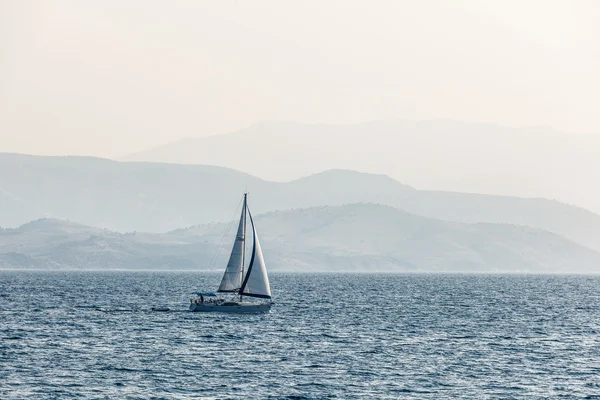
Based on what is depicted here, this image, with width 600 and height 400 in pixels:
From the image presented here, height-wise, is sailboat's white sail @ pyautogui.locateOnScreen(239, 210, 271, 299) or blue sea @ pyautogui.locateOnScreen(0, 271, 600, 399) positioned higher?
sailboat's white sail @ pyautogui.locateOnScreen(239, 210, 271, 299)

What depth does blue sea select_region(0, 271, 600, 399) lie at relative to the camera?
7169 centimetres

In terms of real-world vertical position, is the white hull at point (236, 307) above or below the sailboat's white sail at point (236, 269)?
below

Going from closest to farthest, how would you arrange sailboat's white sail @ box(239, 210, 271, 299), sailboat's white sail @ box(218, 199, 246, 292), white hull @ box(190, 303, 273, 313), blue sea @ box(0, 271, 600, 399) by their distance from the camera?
blue sea @ box(0, 271, 600, 399) < sailboat's white sail @ box(239, 210, 271, 299) < sailboat's white sail @ box(218, 199, 246, 292) < white hull @ box(190, 303, 273, 313)

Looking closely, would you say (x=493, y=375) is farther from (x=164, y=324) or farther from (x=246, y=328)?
(x=164, y=324)

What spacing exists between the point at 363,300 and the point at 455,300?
17543mm

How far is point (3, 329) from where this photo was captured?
360 feet

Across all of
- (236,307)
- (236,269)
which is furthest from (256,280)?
(236,307)

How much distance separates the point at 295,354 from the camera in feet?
295

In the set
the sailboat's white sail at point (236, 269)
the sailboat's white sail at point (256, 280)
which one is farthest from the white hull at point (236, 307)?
the sailboat's white sail at point (236, 269)

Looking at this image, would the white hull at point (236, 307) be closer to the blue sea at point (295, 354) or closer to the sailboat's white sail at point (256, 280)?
the blue sea at point (295, 354)

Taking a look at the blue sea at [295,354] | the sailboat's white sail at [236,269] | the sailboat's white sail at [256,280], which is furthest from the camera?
the sailboat's white sail at [236,269]

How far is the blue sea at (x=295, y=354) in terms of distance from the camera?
7169cm

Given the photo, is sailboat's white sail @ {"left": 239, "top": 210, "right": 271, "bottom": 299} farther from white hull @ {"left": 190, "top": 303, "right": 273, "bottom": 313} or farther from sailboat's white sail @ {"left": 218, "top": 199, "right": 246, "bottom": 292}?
white hull @ {"left": 190, "top": 303, "right": 273, "bottom": 313}

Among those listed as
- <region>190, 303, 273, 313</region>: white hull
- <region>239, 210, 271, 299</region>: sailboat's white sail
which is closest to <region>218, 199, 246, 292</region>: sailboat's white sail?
<region>239, 210, 271, 299</region>: sailboat's white sail
